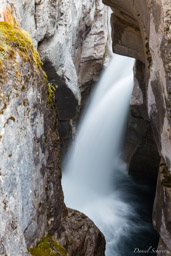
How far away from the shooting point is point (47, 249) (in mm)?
3693

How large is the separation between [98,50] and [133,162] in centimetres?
719

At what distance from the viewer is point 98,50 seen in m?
14.7

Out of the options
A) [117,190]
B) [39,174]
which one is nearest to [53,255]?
[39,174]

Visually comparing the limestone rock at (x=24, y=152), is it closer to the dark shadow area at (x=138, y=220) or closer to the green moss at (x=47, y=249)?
the green moss at (x=47, y=249)

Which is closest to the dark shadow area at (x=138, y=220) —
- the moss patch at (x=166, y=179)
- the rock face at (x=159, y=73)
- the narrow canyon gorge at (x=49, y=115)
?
the narrow canyon gorge at (x=49, y=115)

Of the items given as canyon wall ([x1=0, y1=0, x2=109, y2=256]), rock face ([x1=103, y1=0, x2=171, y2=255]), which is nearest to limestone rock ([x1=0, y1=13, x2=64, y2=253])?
canyon wall ([x1=0, y1=0, x2=109, y2=256])

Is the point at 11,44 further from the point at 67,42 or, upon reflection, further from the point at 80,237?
the point at 67,42

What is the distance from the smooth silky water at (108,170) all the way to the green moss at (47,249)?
498 centimetres

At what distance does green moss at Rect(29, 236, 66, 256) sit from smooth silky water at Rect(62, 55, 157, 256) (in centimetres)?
498

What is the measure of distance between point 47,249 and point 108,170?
10409 millimetres

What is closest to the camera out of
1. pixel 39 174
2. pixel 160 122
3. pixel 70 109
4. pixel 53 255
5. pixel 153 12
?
pixel 53 255

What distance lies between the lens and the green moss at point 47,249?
346 cm

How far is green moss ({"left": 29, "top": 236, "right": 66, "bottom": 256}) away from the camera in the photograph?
3455 millimetres

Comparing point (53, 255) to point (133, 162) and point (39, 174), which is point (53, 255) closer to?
point (39, 174)
